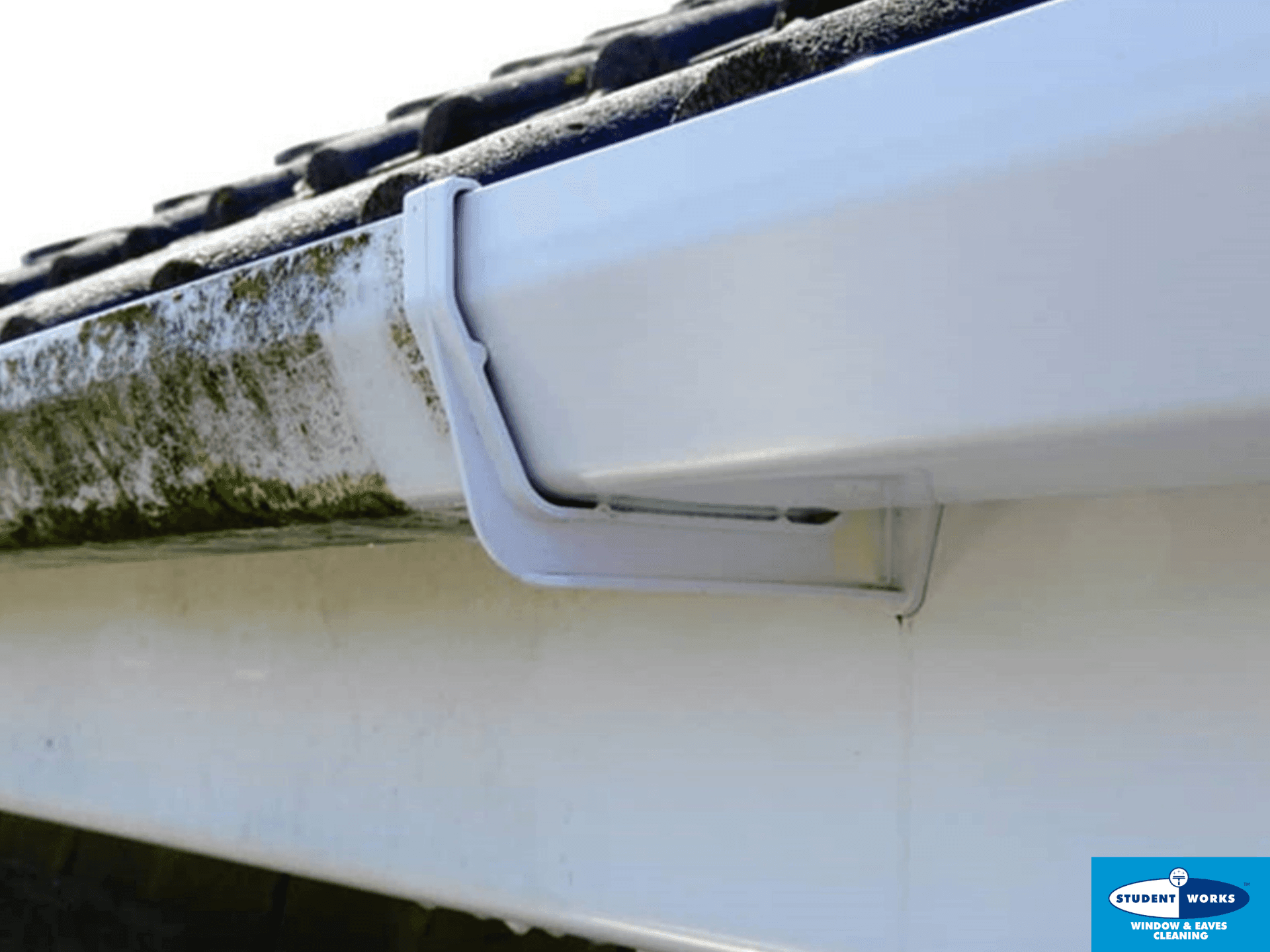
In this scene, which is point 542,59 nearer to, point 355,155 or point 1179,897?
point 355,155

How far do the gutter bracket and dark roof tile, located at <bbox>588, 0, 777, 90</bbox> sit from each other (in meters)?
0.64

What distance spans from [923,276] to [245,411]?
644 mm

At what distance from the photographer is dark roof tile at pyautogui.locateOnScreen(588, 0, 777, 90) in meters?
1.54

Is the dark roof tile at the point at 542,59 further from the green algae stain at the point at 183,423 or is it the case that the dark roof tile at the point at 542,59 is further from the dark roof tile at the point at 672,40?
the green algae stain at the point at 183,423

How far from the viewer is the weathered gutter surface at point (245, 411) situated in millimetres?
1019

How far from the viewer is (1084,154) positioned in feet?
2.01

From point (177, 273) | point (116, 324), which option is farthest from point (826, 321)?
point (177, 273)

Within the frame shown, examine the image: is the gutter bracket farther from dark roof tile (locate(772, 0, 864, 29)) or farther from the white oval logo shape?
dark roof tile (locate(772, 0, 864, 29))

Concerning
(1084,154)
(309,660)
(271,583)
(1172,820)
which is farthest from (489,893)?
(1084,154)

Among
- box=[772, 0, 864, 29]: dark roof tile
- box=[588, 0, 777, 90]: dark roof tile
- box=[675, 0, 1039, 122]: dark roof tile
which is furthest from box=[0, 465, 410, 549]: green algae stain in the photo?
box=[588, 0, 777, 90]: dark roof tile

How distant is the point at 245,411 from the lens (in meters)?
1.14

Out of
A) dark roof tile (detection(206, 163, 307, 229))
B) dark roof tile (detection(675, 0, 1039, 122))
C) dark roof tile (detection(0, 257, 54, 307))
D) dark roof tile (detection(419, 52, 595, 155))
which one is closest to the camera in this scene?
dark roof tile (detection(675, 0, 1039, 122))

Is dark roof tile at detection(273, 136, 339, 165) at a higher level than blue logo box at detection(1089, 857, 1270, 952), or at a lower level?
higher

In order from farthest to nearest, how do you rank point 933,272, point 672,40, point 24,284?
point 24,284
point 672,40
point 933,272
